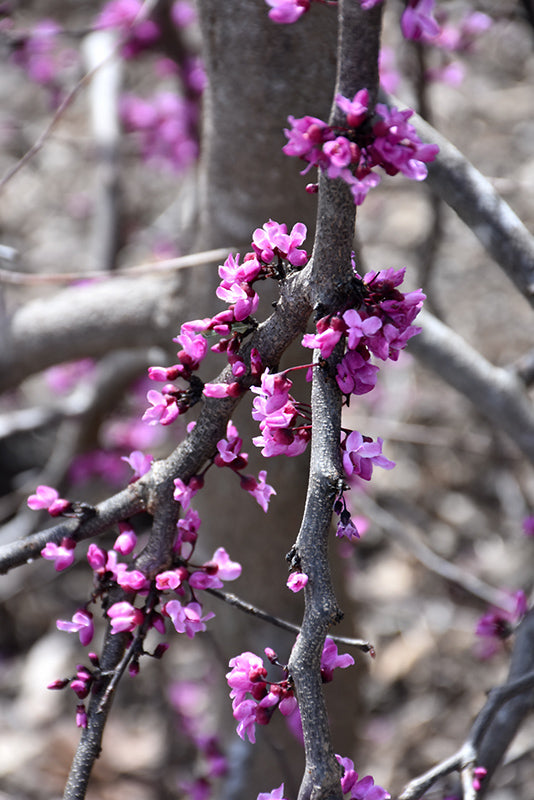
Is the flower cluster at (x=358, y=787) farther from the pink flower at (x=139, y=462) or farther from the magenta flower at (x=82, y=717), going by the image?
the pink flower at (x=139, y=462)

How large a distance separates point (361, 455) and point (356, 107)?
0.32m

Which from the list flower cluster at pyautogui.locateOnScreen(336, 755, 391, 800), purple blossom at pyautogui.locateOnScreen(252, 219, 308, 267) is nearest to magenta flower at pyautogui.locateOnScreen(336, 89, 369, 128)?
purple blossom at pyautogui.locateOnScreen(252, 219, 308, 267)

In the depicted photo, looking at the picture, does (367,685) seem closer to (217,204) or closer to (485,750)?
(485,750)

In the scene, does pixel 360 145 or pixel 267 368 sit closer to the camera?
pixel 360 145

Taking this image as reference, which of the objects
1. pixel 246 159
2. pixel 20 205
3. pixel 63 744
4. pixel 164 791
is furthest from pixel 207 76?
pixel 20 205

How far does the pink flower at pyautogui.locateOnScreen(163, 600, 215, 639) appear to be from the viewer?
822 millimetres

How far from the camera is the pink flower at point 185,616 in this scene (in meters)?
0.82

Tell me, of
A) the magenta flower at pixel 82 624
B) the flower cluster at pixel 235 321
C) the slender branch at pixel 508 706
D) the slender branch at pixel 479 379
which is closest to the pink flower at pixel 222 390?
the flower cluster at pixel 235 321

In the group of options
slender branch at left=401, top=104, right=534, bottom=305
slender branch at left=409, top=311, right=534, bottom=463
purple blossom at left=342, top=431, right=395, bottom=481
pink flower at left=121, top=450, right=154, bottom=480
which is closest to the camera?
purple blossom at left=342, top=431, right=395, bottom=481

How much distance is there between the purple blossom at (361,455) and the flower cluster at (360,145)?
0.76ft

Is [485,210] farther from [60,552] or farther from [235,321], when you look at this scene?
[60,552]

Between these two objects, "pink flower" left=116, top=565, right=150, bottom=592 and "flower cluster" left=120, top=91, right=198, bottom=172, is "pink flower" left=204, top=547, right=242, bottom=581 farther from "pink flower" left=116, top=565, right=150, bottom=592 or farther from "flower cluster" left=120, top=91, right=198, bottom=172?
"flower cluster" left=120, top=91, right=198, bottom=172

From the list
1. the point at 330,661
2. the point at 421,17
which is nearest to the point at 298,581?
the point at 330,661

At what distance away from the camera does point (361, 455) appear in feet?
2.33
